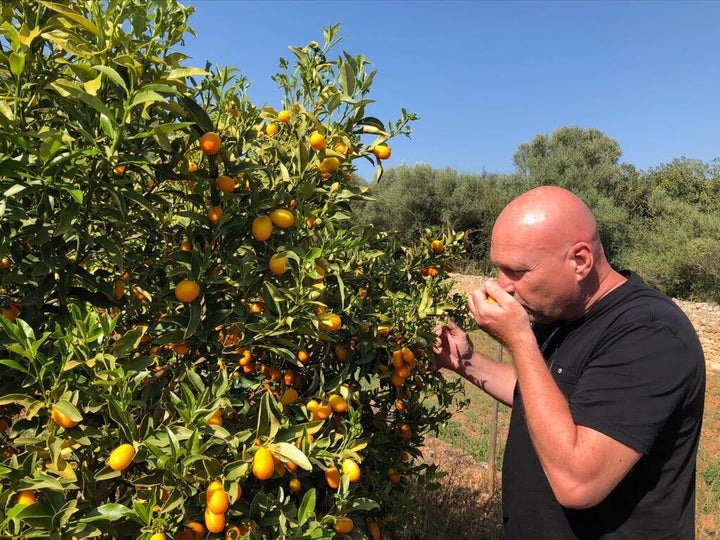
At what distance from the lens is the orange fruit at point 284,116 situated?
164 centimetres

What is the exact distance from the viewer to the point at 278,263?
124cm

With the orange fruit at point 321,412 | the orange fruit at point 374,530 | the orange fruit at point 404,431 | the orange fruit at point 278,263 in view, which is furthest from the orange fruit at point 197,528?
the orange fruit at point 404,431

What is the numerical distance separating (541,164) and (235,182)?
19.9 meters

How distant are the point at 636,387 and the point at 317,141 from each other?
1070mm

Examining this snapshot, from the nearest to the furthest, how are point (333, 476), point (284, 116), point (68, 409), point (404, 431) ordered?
point (68, 409) → point (333, 476) → point (284, 116) → point (404, 431)

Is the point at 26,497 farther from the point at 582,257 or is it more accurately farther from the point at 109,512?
the point at 582,257

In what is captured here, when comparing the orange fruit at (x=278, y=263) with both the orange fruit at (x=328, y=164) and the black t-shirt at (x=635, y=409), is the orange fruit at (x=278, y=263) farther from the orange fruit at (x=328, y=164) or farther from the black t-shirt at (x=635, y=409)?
the black t-shirt at (x=635, y=409)

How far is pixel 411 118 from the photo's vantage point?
1626mm

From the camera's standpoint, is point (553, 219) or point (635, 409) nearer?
point (635, 409)

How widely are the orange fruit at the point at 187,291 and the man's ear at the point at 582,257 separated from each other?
3.57ft

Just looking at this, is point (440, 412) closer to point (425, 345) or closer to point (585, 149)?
point (425, 345)

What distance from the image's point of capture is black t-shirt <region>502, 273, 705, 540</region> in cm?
132

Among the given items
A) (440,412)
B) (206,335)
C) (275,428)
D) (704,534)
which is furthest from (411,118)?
(704,534)

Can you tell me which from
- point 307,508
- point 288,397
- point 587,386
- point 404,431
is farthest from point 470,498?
point 307,508
